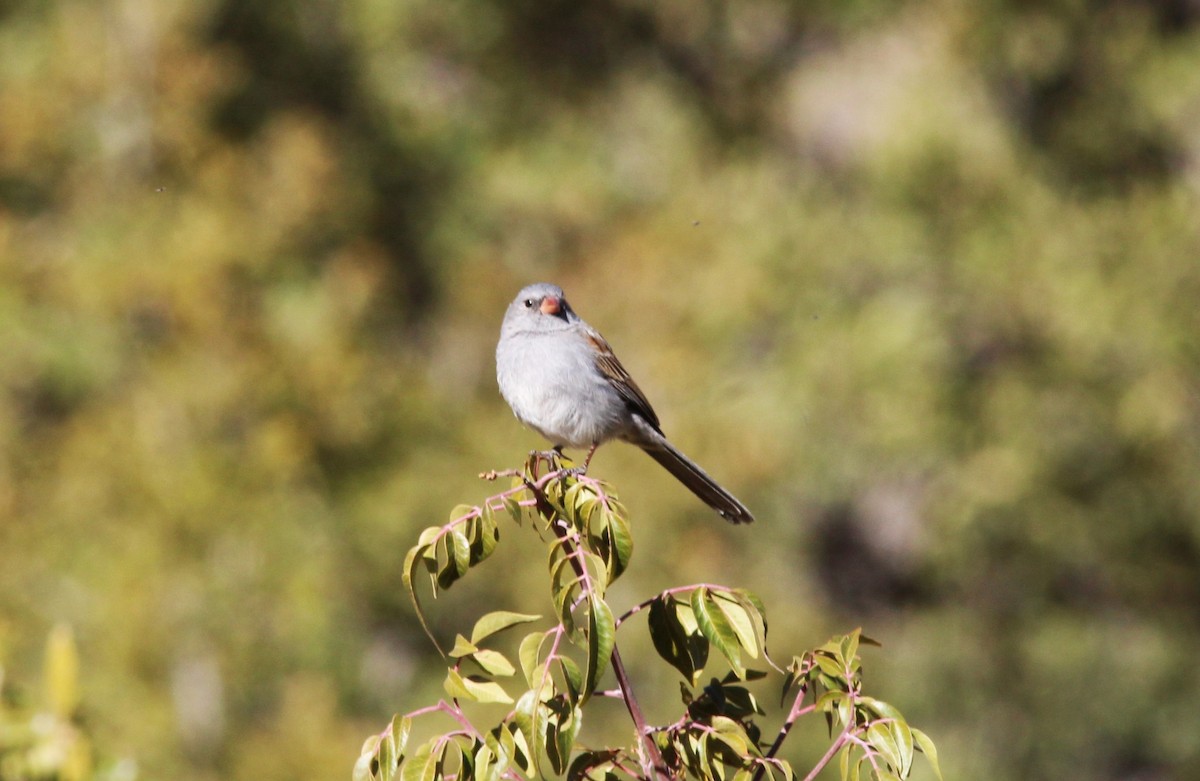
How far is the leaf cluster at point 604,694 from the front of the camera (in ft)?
5.98

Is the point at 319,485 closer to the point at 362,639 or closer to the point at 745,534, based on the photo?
the point at 362,639

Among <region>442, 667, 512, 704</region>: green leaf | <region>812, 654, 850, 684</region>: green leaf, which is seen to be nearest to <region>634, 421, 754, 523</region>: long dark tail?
<region>812, 654, 850, 684</region>: green leaf

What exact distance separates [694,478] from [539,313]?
0.86m

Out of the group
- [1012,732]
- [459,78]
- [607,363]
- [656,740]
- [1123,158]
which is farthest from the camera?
[459,78]

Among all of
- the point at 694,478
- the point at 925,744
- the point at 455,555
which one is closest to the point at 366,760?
the point at 455,555

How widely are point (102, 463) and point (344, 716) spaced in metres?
2.42

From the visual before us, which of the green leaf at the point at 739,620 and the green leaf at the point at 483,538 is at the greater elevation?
the green leaf at the point at 483,538

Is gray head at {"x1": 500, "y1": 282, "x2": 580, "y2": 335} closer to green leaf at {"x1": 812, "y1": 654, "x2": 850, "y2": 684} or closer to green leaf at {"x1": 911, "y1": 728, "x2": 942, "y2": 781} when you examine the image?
green leaf at {"x1": 812, "y1": 654, "x2": 850, "y2": 684}

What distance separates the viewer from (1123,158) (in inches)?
500

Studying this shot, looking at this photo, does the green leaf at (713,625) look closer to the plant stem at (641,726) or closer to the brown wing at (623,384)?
the plant stem at (641,726)

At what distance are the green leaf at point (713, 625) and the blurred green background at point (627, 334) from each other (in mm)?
5565

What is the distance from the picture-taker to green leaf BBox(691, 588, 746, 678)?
1897 mm

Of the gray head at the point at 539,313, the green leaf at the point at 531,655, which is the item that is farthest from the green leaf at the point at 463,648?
the gray head at the point at 539,313

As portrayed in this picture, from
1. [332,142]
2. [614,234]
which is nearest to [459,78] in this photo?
[332,142]
